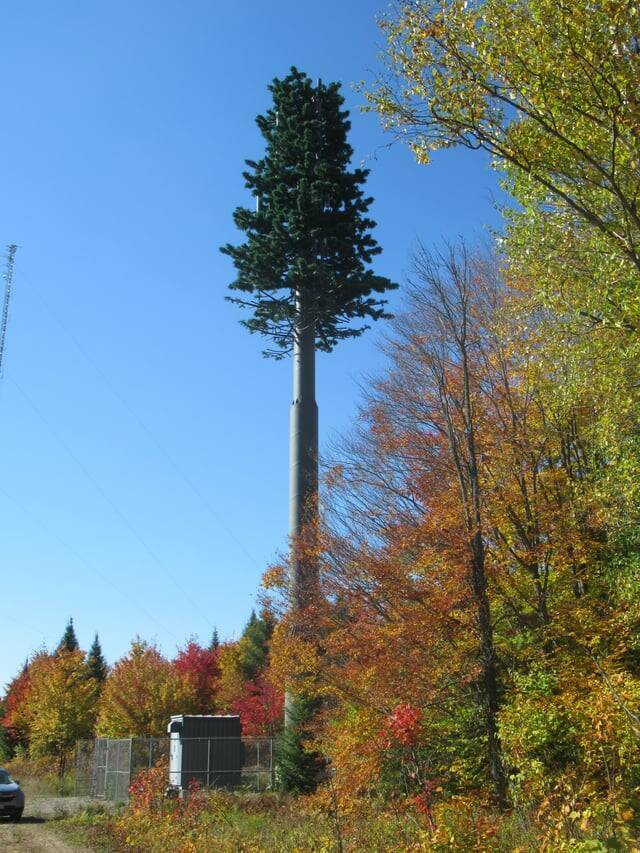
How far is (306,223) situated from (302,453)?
1077 cm

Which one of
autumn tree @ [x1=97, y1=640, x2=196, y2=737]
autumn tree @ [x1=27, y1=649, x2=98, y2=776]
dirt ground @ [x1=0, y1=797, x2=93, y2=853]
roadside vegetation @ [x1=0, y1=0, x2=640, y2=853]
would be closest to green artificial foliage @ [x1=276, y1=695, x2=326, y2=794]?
roadside vegetation @ [x1=0, y1=0, x2=640, y2=853]

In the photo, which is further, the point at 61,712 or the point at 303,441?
the point at 61,712

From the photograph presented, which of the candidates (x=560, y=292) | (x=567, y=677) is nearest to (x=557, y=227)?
(x=560, y=292)

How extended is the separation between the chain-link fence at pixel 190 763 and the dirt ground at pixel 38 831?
149cm

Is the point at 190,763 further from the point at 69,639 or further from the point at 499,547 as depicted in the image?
the point at 69,639

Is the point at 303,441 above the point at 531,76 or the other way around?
above

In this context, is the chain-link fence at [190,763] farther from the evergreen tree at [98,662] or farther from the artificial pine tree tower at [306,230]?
the evergreen tree at [98,662]

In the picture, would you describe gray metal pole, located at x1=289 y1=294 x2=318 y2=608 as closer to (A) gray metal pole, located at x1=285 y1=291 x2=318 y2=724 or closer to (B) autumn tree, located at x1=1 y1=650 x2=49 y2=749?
(A) gray metal pole, located at x1=285 y1=291 x2=318 y2=724

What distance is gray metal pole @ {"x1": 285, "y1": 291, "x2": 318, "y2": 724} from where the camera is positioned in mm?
22156

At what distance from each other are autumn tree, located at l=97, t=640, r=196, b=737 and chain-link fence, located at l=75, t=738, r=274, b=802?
9526 millimetres

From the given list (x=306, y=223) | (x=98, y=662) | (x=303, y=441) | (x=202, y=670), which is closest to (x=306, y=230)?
(x=306, y=223)

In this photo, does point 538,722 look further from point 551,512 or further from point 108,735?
point 108,735

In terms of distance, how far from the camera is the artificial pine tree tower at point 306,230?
34.3 metres

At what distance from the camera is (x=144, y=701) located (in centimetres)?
3844
